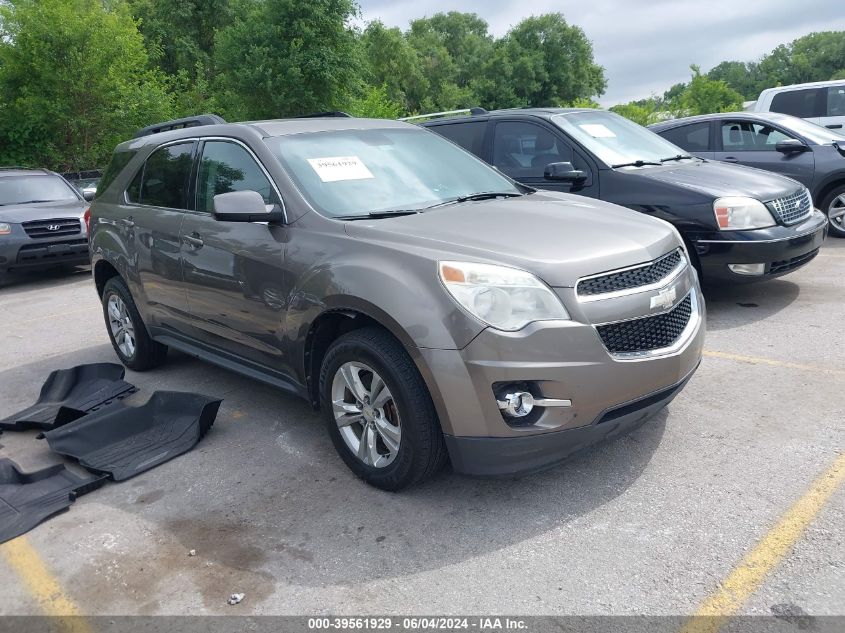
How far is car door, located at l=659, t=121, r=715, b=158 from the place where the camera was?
9.24m

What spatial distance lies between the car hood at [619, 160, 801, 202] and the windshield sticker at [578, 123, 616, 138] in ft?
2.04

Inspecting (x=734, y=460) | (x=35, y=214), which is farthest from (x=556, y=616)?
(x=35, y=214)

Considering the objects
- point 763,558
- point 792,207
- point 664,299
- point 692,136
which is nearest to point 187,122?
point 664,299

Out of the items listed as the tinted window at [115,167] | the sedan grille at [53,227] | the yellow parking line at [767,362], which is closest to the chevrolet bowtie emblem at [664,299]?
the yellow parking line at [767,362]

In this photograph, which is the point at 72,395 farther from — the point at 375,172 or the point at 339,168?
the point at 375,172

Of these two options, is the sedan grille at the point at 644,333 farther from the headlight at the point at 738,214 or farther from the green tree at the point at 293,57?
the green tree at the point at 293,57

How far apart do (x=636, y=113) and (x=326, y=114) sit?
31261 millimetres

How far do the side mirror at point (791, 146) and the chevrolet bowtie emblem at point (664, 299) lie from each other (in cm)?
630

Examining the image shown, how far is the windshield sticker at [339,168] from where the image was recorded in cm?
405

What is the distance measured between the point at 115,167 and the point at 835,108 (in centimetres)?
1106

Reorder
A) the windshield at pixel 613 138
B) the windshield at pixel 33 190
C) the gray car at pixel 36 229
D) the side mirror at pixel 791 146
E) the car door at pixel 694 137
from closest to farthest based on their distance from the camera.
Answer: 1. the windshield at pixel 613 138
2. the side mirror at pixel 791 146
3. the car door at pixel 694 137
4. the gray car at pixel 36 229
5. the windshield at pixel 33 190

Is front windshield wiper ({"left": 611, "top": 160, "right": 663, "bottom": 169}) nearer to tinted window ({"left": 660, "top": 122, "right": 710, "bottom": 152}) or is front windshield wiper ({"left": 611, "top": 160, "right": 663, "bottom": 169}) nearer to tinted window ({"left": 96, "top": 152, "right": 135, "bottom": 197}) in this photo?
tinted window ({"left": 660, "top": 122, "right": 710, "bottom": 152})

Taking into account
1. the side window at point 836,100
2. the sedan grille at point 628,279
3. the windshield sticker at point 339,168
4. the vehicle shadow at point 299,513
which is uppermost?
the windshield sticker at point 339,168

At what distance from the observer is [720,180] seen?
630 cm
